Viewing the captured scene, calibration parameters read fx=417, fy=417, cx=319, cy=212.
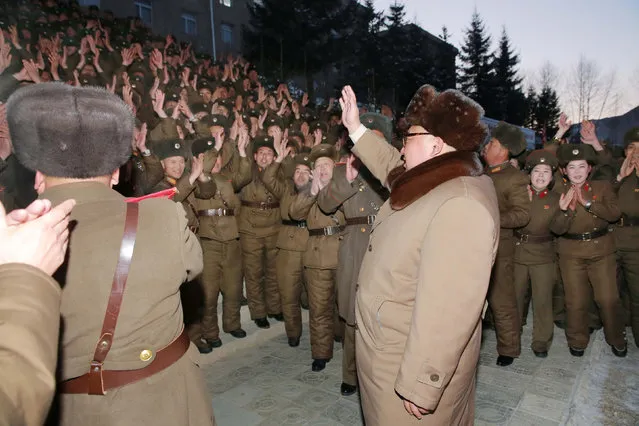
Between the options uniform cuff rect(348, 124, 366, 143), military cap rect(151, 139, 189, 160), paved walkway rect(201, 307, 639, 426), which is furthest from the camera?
military cap rect(151, 139, 189, 160)

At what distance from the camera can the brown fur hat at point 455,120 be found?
6.40 feet

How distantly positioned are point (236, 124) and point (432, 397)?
4.92 metres

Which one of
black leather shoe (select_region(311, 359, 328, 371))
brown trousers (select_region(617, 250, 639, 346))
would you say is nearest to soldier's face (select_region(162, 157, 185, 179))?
black leather shoe (select_region(311, 359, 328, 371))

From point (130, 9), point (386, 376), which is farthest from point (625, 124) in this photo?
point (386, 376)

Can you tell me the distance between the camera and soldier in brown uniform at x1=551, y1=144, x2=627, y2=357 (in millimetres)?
4383

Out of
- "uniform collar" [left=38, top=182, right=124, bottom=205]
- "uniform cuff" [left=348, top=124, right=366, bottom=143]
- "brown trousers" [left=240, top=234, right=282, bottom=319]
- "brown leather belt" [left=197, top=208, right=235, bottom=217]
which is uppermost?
"uniform cuff" [left=348, top=124, right=366, bottom=143]

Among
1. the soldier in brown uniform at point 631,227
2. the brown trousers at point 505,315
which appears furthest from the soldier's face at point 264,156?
the soldier in brown uniform at point 631,227

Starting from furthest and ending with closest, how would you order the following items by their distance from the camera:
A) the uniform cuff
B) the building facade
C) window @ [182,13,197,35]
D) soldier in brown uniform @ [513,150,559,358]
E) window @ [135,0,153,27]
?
window @ [182,13,197,35], window @ [135,0,153,27], the building facade, soldier in brown uniform @ [513,150,559,358], the uniform cuff

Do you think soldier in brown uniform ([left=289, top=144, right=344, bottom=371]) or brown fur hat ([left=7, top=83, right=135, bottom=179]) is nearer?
brown fur hat ([left=7, top=83, right=135, bottom=179])

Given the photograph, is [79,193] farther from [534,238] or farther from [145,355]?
[534,238]

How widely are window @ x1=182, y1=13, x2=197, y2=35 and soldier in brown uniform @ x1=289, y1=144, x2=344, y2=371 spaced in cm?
2326

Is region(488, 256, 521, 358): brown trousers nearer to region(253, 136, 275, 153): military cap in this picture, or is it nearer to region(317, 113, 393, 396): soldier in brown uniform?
region(317, 113, 393, 396): soldier in brown uniform

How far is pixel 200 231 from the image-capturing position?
479cm

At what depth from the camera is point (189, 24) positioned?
24688 mm
